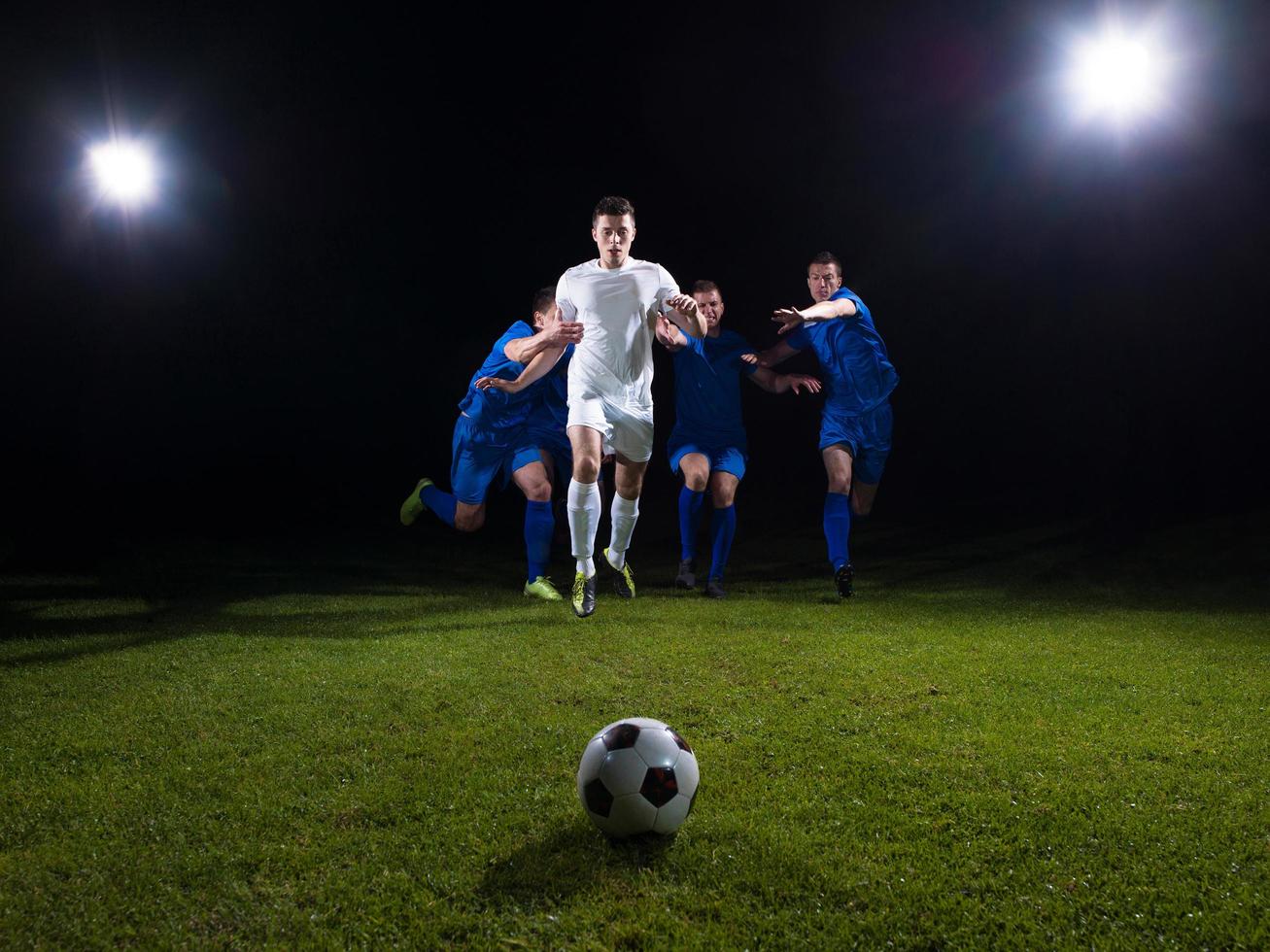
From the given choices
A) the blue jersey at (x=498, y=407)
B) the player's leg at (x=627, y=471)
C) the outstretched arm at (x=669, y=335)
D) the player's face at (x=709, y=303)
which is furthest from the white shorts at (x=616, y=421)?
the blue jersey at (x=498, y=407)

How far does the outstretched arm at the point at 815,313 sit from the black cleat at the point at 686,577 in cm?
184

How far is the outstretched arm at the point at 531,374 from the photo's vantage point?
179 inches

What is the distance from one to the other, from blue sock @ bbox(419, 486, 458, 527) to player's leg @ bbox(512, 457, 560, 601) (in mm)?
1034

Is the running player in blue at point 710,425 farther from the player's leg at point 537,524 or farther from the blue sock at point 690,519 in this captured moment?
the player's leg at point 537,524

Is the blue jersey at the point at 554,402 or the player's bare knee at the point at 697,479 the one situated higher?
the blue jersey at the point at 554,402

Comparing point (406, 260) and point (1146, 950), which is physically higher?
point (406, 260)

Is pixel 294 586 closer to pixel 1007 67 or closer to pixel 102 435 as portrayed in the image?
pixel 102 435

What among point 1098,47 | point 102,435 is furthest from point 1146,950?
point 102,435

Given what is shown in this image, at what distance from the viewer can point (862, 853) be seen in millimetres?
1794

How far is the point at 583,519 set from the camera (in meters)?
4.48

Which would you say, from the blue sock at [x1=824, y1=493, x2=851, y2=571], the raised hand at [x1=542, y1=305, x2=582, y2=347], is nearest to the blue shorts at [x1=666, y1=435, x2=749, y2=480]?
the blue sock at [x1=824, y1=493, x2=851, y2=571]

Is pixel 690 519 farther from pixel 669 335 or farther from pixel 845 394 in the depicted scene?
pixel 669 335

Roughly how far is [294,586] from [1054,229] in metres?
9.11

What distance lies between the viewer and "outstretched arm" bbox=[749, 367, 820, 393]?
5.60 metres
